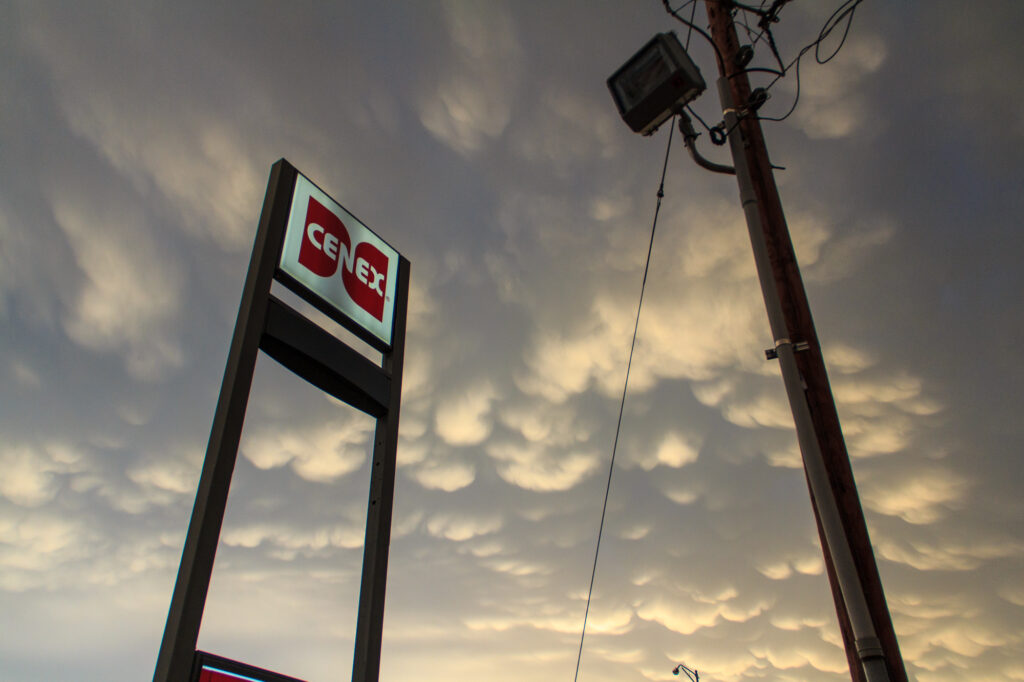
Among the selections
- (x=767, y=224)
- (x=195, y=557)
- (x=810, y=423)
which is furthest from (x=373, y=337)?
(x=810, y=423)

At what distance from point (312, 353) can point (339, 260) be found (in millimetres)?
1652

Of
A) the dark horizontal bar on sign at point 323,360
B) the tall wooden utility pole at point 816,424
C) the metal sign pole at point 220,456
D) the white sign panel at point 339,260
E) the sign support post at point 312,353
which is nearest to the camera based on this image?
the tall wooden utility pole at point 816,424

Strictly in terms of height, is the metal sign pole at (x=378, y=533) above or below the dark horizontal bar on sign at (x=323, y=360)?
below

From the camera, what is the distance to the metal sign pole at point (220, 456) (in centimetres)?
440

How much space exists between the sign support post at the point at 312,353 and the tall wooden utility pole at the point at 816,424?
437cm

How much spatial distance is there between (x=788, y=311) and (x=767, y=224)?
76 centimetres

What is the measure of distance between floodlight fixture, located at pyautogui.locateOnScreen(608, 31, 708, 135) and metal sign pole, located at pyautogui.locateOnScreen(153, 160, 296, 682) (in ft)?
13.2

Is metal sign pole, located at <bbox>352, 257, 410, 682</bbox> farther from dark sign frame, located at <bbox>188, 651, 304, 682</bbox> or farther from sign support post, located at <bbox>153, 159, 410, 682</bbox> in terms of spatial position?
dark sign frame, located at <bbox>188, 651, 304, 682</bbox>

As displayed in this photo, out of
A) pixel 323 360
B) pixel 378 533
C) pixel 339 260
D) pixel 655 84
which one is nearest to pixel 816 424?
pixel 655 84

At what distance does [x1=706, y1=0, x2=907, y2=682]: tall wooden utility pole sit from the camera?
2930 mm

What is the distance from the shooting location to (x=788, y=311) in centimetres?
421

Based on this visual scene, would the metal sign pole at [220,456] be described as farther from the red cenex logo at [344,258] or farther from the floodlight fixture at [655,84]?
the floodlight fixture at [655,84]

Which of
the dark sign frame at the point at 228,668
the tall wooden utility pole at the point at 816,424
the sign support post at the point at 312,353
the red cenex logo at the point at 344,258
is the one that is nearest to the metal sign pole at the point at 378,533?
the sign support post at the point at 312,353

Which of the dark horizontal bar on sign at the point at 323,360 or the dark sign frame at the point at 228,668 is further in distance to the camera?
the dark horizontal bar on sign at the point at 323,360
